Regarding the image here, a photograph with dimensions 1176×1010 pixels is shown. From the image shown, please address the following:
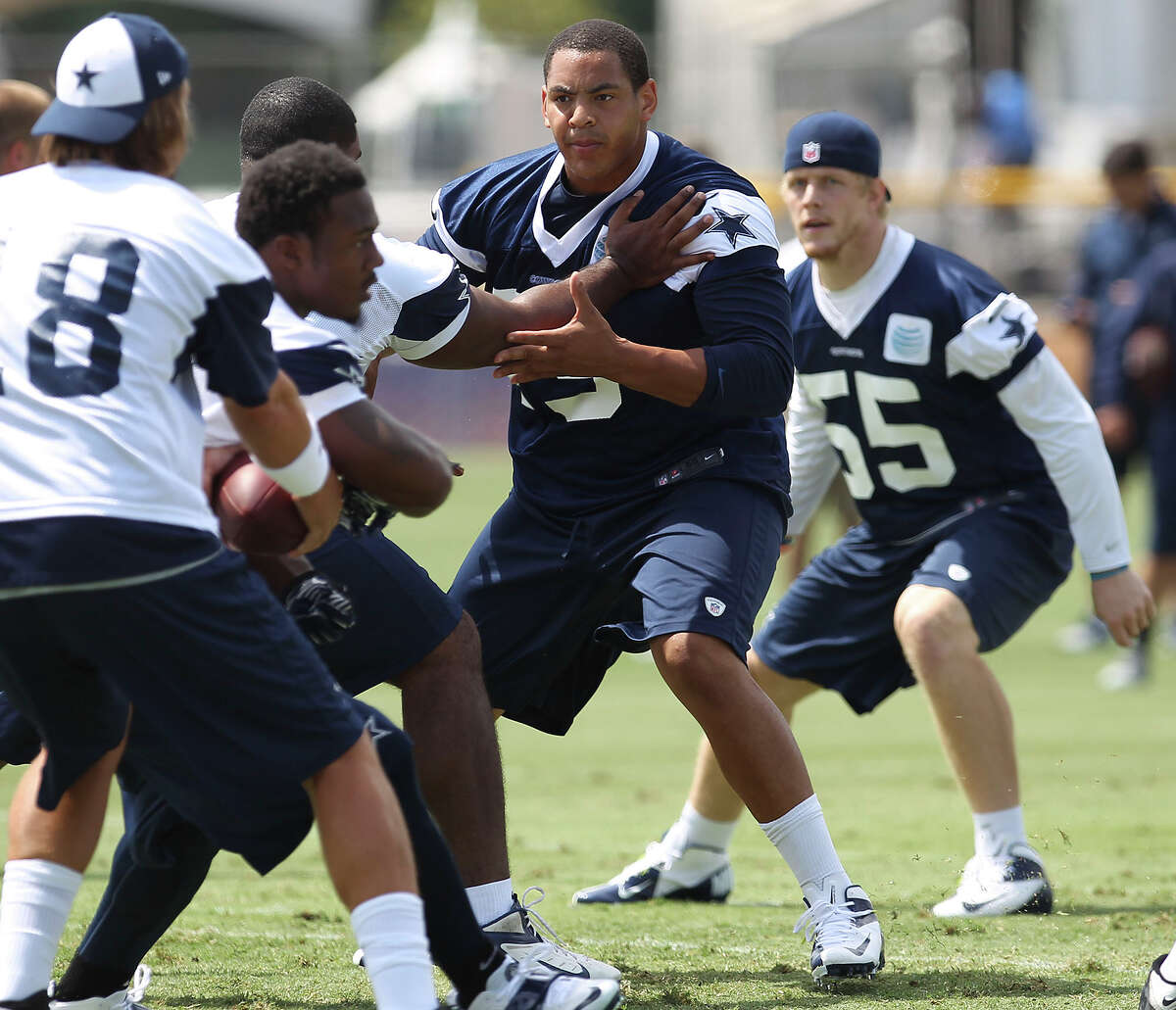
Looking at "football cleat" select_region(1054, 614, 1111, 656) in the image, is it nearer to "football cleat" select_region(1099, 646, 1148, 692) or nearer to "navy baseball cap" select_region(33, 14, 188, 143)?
"football cleat" select_region(1099, 646, 1148, 692)

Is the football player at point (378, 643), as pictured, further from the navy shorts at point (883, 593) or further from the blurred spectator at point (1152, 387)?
the blurred spectator at point (1152, 387)

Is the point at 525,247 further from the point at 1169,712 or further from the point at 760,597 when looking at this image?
the point at 1169,712

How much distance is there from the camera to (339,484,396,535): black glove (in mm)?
3605

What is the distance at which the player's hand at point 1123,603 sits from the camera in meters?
5.18

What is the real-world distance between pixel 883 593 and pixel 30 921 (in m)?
3.02

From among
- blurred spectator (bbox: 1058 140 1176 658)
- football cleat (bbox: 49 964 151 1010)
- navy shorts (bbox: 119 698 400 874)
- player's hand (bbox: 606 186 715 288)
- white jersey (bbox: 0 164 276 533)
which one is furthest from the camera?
blurred spectator (bbox: 1058 140 1176 658)

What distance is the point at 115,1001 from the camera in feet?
12.8

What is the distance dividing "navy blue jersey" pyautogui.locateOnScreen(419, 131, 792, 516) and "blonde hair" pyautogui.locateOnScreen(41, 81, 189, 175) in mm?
1512

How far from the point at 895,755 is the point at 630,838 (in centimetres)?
207

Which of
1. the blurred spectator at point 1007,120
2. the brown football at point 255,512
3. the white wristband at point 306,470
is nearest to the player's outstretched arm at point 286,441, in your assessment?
the white wristband at point 306,470

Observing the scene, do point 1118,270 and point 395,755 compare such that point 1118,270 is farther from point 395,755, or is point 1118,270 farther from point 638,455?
point 395,755

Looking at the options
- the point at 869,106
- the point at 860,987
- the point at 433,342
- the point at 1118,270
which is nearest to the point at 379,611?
the point at 433,342

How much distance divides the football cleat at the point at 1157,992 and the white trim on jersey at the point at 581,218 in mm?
2262

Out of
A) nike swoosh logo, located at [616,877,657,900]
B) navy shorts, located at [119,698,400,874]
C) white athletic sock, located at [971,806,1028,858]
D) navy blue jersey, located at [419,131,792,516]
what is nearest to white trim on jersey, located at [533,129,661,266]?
navy blue jersey, located at [419,131,792,516]
